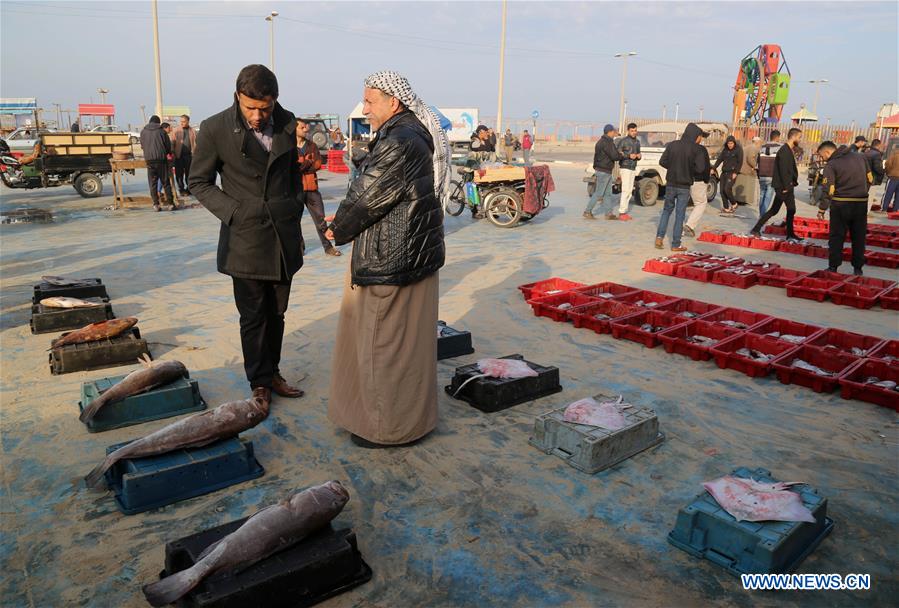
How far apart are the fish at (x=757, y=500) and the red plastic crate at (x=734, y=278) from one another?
5.66 metres

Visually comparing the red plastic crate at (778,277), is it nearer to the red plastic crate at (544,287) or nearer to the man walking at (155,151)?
the red plastic crate at (544,287)

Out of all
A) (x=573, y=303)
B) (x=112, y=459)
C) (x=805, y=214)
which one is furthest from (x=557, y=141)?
(x=112, y=459)

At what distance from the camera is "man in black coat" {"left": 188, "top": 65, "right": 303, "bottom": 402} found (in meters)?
3.96

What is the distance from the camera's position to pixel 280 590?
8.34ft

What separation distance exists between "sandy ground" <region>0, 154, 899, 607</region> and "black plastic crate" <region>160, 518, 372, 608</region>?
131 mm

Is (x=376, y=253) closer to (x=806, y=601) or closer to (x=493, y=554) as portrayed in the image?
(x=493, y=554)

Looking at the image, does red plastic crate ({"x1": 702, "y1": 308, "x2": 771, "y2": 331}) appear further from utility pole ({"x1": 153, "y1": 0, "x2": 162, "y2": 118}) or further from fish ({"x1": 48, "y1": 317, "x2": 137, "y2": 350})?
utility pole ({"x1": 153, "y1": 0, "x2": 162, "y2": 118})

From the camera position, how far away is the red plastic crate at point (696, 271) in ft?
28.4

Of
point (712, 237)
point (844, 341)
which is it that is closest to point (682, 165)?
→ point (712, 237)

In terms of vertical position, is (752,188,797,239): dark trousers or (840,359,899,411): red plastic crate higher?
(752,188,797,239): dark trousers

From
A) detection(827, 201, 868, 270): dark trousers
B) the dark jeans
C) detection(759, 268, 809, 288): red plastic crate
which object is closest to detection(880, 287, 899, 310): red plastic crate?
detection(759, 268, 809, 288): red plastic crate

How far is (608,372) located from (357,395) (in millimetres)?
2379

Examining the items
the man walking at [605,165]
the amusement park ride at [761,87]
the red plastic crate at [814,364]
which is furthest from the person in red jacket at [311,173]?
the amusement park ride at [761,87]

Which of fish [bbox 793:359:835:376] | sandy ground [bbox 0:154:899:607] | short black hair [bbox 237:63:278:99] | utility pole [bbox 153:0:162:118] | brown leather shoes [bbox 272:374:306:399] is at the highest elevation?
utility pole [bbox 153:0:162:118]
